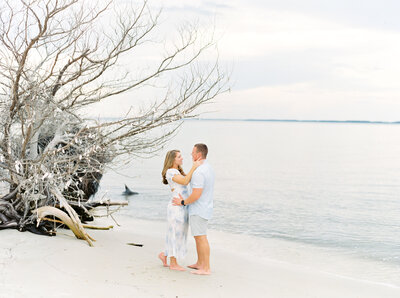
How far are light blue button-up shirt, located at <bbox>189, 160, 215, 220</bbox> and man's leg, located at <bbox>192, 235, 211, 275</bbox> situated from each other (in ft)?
1.27

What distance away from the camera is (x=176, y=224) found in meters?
7.00

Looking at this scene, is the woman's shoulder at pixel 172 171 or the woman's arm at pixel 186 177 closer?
the woman's arm at pixel 186 177

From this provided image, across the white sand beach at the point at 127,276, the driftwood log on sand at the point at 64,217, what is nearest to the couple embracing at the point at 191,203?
the white sand beach at the point at 127,276

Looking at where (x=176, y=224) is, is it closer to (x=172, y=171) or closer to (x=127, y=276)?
(x=172, y=171)

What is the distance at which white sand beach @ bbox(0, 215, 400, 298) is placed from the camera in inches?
240

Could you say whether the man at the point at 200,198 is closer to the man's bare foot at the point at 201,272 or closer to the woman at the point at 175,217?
the woman at the point at 175,217

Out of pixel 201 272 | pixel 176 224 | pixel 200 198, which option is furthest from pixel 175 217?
pixel 201 272

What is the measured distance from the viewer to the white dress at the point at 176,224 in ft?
23.0

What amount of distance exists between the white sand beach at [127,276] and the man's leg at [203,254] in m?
0.14

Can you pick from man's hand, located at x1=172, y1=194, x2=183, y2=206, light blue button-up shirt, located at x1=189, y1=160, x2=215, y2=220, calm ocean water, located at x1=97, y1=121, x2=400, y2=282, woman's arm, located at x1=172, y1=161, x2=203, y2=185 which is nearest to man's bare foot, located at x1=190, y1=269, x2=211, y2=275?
light blue button-up shirt, located at x1=189, y1=160, x2=215, y2=220

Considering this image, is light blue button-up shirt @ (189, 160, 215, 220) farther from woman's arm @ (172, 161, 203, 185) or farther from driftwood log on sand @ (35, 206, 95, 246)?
driftwood log on sand @ (35, 206, 95, 246)

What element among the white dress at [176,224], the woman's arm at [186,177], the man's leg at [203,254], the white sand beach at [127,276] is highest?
the woman's arm at [186,177]

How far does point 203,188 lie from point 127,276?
1.63m

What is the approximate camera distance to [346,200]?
916 inches
